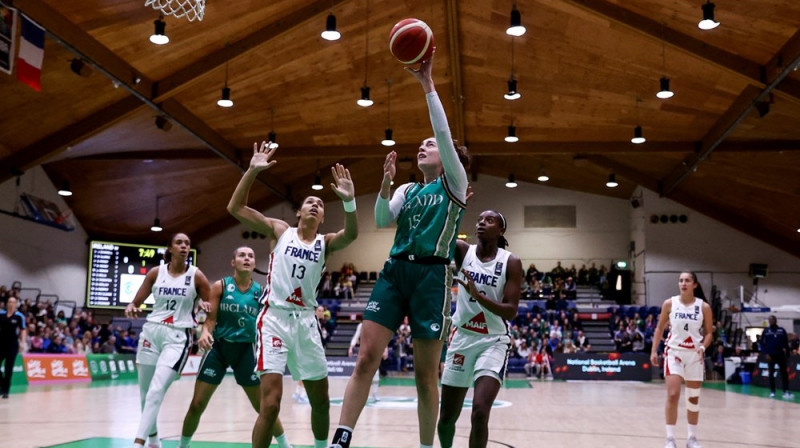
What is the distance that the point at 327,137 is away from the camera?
27.0 metres

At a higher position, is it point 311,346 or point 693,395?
point 311,346

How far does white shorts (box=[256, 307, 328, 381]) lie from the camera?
5.83 m

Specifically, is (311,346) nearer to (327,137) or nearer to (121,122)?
(121,122)

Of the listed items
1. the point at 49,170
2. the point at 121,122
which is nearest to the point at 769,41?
the point at 121,122

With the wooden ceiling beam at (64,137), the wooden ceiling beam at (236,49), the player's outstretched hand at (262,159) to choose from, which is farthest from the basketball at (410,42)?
the wooden ceiling beam at (64,137)

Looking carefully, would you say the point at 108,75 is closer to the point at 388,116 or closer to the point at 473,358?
the point at 388,116

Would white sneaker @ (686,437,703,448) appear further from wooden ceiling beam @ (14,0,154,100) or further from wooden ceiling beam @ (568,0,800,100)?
wooden ceiling beam @ (14,0,154,100)

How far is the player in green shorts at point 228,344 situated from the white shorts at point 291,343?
3.86 ft

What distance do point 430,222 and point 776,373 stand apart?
20724 millimetres

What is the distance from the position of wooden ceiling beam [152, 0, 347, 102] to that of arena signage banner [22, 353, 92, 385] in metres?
7.25

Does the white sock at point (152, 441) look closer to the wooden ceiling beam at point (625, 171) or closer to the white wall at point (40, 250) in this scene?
the white wall at point (40, 250)

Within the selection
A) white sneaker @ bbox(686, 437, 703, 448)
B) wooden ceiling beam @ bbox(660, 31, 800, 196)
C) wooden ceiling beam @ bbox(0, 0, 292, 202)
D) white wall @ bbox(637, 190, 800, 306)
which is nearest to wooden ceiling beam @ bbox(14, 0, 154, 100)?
wooden ceiling beam @ bbox(0, 0, 292, 202)

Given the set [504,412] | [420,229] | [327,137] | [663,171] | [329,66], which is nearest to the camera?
[420,229]

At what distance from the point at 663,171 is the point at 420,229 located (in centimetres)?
2934
